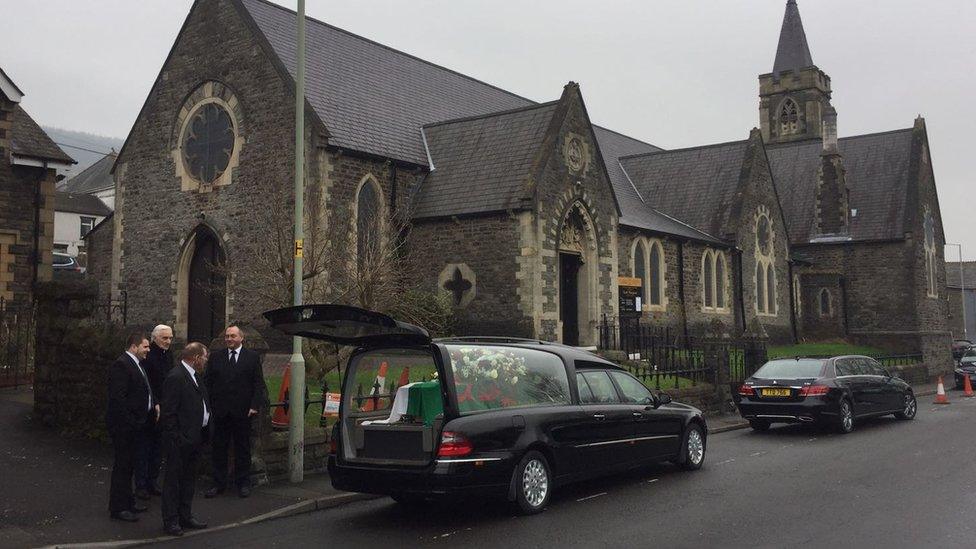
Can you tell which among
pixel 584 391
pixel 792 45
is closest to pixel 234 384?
pixel 584 391

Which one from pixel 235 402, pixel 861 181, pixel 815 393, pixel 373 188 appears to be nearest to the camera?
pixel 235 402

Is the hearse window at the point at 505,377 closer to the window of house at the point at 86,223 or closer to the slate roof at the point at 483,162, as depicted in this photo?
the slate roof at the point at 483,162

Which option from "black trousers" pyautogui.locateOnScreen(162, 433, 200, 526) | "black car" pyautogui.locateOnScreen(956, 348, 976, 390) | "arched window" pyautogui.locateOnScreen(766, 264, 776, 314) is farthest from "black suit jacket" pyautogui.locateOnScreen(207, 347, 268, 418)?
"arched window" pyautogui.locateOnScreen(766, 264, 776, 314)

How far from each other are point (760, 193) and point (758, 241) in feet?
7.20

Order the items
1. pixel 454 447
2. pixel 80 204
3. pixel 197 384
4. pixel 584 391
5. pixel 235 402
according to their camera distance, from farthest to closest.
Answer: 1. pixel 80 204
2. pixel 584 391
3. pixel 235 402
4. pixel 197 384
5. pixel 454 447

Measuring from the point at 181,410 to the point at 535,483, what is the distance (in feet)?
12.0

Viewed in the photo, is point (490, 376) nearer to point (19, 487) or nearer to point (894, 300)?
point (19, 487)

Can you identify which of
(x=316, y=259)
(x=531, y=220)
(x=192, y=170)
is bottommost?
(x=316, y=259)

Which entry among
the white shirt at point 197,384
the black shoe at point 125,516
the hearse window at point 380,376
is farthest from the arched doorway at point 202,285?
the white shirt at point 197,384

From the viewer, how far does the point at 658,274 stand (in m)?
33.1

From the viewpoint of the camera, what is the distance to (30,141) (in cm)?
2202

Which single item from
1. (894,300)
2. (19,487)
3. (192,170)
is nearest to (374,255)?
(192,170)

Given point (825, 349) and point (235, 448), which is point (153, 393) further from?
point (825, 349)

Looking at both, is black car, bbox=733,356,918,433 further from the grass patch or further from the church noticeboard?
the grass patch
